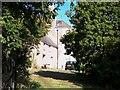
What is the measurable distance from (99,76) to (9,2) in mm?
17739

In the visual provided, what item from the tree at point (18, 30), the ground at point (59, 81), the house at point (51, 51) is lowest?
the ground at point (59, 81)

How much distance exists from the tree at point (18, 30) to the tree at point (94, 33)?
571 inches

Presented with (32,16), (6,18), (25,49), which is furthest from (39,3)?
(25,49)

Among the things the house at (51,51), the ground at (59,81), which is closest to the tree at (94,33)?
the ground at (59,81)

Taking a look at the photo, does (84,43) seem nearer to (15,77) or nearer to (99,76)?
(99,76)

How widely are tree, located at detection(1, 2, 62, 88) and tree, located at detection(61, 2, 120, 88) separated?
47.6 feet

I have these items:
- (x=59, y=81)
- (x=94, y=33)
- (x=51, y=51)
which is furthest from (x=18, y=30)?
(x=51, y=51)

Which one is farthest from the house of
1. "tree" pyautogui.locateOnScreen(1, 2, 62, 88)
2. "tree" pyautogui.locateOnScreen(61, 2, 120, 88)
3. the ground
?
"tree" pyautogui.locateOnScreen(1, 2, 62, 88)

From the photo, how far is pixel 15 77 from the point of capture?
12.8 m

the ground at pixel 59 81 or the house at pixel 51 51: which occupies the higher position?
the house at pixel 51 51

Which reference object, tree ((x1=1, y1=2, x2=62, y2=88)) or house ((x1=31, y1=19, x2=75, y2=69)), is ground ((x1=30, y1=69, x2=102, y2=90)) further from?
house ((x1=31, y1=19, x2=75, y2=69))

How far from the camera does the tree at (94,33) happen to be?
1093 inches

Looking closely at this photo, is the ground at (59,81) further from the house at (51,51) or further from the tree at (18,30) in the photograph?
the house at (51,51)

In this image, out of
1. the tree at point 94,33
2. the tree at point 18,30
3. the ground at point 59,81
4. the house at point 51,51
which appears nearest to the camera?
the tree at point 18,30
